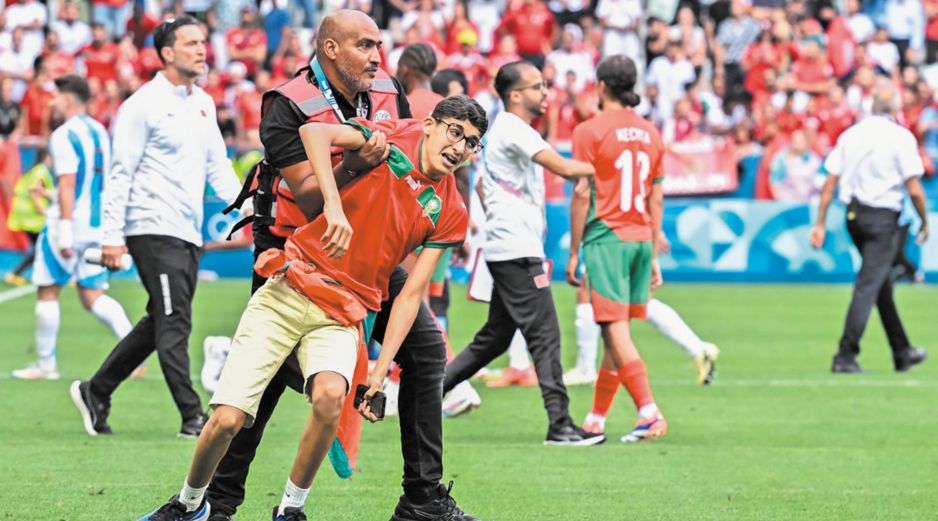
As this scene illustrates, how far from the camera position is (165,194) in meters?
8.87

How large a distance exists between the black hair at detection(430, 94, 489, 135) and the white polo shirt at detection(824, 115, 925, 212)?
294 inches

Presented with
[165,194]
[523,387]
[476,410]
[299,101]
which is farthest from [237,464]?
[523,387]

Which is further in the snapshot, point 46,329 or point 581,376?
point 581,376

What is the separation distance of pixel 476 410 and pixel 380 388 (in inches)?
188

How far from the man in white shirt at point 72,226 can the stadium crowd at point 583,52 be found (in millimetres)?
10465

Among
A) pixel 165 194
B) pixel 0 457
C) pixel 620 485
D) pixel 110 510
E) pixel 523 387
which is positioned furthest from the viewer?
pixel 523 387

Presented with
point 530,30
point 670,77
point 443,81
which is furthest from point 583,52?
point 443,81

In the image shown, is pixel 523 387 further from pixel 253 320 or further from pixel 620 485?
pixel 253 320

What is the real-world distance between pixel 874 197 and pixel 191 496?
27.4 feet

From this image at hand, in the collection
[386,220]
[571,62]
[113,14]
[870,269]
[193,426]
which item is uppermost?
[386,220]

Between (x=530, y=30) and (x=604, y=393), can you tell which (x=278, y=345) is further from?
(x=530, y=30)

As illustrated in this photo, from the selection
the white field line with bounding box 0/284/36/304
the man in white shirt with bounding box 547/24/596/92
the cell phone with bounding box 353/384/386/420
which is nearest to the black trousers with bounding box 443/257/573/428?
the cell phone with bounding box 353/384/386/420

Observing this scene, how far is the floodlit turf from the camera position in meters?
7.17

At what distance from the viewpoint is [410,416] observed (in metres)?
6.41
